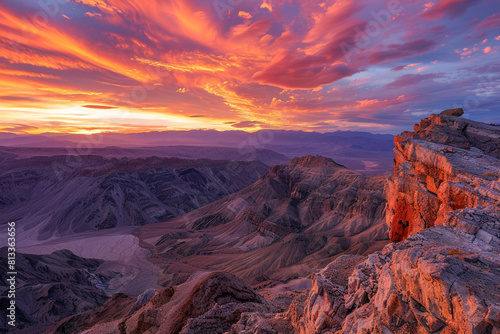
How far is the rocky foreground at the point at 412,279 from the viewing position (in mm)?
5336

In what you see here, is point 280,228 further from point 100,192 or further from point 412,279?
point 100,192

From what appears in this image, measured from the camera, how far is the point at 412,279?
586cm

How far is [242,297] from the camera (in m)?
16.0

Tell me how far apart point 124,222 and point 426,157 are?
81432 mm

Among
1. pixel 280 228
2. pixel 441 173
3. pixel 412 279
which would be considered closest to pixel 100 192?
pixel 280 228

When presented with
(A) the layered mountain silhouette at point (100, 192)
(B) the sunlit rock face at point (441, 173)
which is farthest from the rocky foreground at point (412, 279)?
(A) the layered mountain silhouette at point (100, 192)

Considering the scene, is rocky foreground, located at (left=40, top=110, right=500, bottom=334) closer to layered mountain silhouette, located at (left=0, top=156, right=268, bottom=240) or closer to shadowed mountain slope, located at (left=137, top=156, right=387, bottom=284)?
shadowed mountain slope, located at (left=137, top=156, right=387, bottom=284)

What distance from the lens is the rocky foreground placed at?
534 cm

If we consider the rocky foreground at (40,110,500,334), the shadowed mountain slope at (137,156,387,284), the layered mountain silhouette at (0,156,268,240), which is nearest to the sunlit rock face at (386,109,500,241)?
the rocky foreground at (40,110,500,334)

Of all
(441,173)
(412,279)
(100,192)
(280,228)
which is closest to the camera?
(412,279)

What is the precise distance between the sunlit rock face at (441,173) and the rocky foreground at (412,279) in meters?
0.06

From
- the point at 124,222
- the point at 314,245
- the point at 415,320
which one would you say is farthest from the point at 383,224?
the point at 124,222

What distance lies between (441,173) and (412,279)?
41.2 ft

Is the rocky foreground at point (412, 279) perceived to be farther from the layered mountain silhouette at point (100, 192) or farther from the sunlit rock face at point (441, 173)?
the layered mountain silhouette at point (100, 192)
